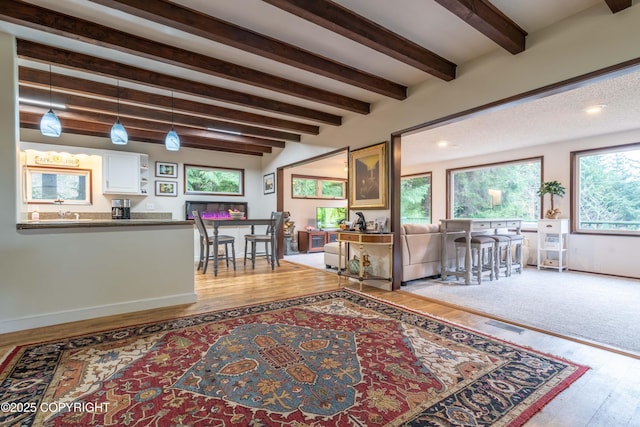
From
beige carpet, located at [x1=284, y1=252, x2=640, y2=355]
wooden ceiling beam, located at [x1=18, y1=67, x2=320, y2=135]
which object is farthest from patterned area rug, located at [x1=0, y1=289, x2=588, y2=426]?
→ wooden ceiling beam, located at [x1=18, y1=67, x2=320, y2=135]

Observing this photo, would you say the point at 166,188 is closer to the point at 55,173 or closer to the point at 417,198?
the point at 55,173

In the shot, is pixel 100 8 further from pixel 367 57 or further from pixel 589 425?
pixel 589 425

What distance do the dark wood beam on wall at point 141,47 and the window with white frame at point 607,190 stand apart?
16.3 ft

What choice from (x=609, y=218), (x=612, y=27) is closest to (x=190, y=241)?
(x=612, y=27)

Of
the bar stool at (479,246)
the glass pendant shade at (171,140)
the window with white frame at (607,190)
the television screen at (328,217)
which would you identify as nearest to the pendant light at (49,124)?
the glass pendant shade at (171,140)

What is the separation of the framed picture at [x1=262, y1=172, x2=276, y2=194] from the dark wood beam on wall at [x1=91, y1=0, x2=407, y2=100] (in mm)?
3859

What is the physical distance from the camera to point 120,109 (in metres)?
4.18

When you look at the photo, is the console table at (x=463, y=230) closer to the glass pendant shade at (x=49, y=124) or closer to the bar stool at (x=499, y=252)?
the bar stool at (x=499, y=252)

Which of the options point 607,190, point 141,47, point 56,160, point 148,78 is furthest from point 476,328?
point 56,160

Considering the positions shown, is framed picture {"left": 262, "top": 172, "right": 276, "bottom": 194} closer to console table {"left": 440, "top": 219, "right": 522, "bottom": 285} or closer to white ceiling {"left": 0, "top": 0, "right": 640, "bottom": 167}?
white ceiling {"left": 0, "top": 0, "right": 640, "bottom": 167}

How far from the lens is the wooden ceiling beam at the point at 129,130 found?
14.9 feet

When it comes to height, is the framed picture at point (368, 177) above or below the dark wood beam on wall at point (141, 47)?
below

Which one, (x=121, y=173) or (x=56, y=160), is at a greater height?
(x=56, y=160)

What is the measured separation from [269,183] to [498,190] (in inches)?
210
